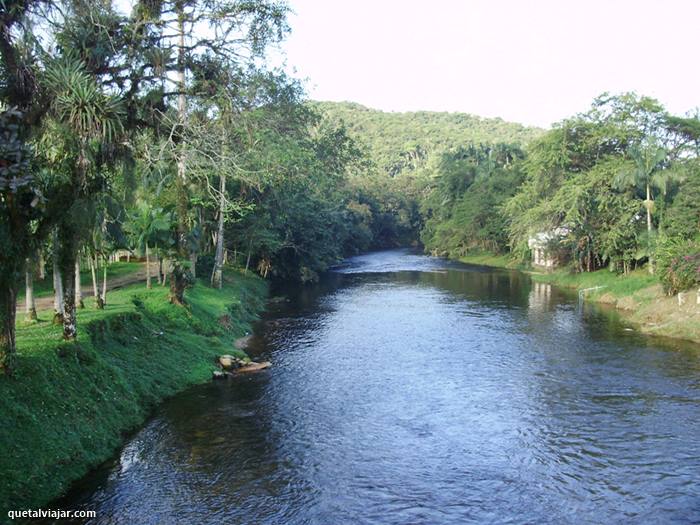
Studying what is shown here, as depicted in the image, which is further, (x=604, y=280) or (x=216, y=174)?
(x=604, y=280)

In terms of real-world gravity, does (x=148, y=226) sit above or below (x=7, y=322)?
above

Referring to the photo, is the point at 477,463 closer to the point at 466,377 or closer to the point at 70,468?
the point at 466,377

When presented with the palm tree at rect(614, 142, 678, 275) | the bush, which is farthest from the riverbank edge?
the palm tree at rect(614, 142, 678, 275)

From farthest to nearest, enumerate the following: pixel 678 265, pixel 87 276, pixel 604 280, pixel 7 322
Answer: pixel 604 280
pixel 87 276
pixel 678 265
pixel 7 322

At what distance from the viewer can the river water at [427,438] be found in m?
14.1

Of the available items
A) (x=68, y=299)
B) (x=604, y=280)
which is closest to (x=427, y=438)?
(x=68, y=299)

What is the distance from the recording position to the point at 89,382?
695 inches

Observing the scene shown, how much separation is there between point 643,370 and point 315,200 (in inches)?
1637

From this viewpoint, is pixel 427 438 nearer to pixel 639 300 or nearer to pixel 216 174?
pixel 216 174

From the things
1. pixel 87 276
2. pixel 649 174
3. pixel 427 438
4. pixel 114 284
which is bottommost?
pixel 427 438

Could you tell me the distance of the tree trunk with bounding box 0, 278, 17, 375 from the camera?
14.8 m

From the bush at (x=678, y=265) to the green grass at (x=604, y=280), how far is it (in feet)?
16.9

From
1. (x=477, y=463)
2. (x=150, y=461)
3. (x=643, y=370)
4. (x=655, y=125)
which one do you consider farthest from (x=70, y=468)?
(x=655, y=125)

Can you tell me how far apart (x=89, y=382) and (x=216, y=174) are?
9172 mm
